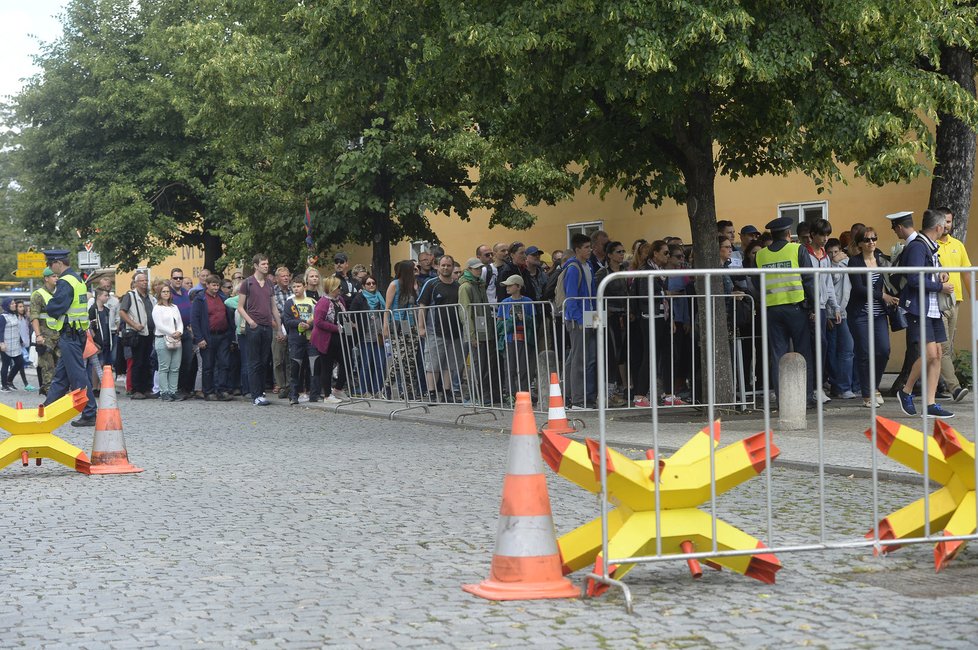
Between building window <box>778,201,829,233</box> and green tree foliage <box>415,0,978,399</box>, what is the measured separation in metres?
9.85

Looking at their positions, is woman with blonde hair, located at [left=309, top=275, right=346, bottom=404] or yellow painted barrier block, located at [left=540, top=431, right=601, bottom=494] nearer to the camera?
yellow painted barrier block, located at [left=540, top=431, right=601, bottom=494]

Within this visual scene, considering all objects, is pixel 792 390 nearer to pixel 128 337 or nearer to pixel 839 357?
pixel 839 357

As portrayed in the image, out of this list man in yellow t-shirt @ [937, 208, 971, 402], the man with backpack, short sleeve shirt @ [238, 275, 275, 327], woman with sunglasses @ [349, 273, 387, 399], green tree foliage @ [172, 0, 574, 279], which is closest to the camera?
man in yellow t-shirt @ [937, 208, 971, 402]

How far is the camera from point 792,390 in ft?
28.9

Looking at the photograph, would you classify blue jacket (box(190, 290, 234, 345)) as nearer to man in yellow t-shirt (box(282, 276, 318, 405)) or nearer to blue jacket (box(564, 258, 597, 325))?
man in yellow t-shirt (box(282, 276, 318, 405))

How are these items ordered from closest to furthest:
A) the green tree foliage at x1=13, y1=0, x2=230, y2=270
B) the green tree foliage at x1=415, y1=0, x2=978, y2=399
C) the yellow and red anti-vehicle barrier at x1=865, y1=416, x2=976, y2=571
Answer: the yellow and red anti-vehicle barrier at x1=865, y1=416, x2=976, y2=571, the green tree foliage at x1=415, y1=0, x2=978, y2=399, the green tree foliage at x1=13, y1=0, x2=230, y2=270

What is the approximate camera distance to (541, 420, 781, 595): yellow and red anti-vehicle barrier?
20.2 ft

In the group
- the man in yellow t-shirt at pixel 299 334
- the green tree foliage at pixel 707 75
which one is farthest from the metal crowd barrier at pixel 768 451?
the man in yellow t-shirt at pixel 299 334

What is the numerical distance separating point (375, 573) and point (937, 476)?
2.80 m

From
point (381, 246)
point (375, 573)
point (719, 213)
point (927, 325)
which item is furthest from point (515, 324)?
point (381, 246)

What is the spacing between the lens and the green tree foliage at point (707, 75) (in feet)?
43.3

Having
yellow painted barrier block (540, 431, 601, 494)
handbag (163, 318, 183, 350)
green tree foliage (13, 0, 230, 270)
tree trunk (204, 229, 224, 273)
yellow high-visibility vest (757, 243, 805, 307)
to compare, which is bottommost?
yellow painted barrier block (540, 431, 601, 494)

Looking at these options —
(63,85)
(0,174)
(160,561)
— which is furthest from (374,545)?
(0,174)

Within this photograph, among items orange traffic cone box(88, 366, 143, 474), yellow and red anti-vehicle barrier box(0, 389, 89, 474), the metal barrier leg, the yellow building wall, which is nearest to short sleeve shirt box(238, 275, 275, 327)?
the yellow building wall
